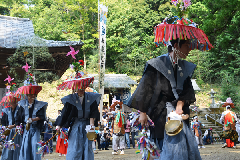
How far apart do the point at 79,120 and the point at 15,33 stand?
10.6m

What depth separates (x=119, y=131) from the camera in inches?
500

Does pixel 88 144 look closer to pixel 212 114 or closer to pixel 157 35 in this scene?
pixel 157 35

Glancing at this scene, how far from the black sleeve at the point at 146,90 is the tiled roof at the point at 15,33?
10.8m

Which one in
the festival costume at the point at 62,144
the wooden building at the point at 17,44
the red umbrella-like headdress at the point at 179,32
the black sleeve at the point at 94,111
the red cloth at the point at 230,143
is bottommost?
the red cloth at the point at 230,143

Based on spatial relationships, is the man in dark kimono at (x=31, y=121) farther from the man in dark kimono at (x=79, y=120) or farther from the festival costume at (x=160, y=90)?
the festival costume at (x=160, y=90)

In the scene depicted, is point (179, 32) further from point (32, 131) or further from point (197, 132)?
point (197, 132)

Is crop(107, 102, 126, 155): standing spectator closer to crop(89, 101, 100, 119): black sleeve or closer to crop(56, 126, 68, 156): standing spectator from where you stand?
crop(56, 126, 68, 156): standing spectator

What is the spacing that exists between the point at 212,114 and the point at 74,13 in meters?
22.1

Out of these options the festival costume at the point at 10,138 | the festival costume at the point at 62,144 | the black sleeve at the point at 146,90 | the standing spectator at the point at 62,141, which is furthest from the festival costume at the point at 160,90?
the festival costume at the point at 10,138

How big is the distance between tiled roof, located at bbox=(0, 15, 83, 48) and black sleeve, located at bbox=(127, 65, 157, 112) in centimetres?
1084

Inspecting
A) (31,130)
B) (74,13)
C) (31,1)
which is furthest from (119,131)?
(31,1)

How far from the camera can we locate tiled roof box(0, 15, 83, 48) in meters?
13.7

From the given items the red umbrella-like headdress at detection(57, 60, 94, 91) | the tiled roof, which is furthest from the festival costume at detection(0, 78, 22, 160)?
the tiled roof

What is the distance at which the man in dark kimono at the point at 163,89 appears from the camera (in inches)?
135
